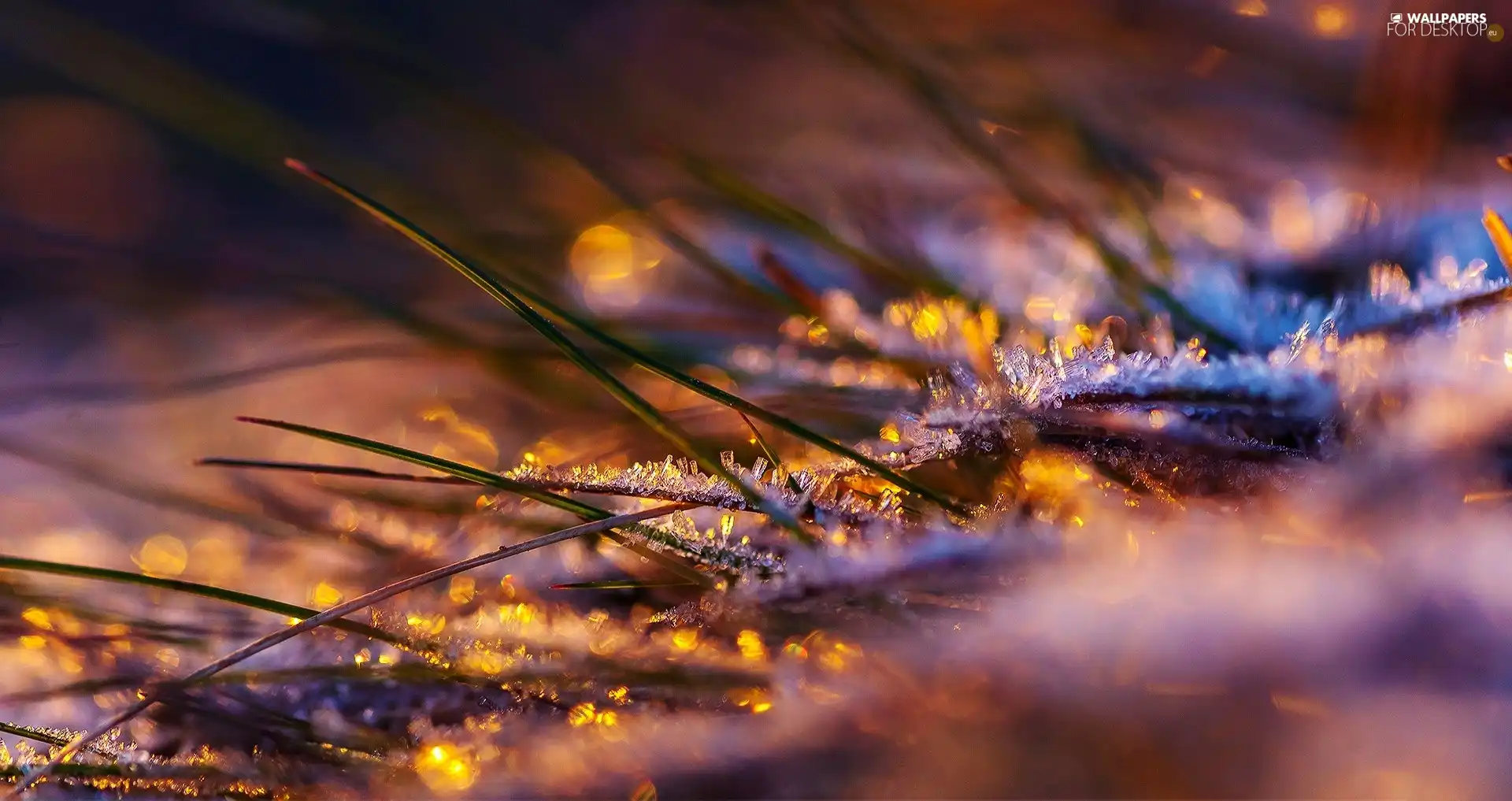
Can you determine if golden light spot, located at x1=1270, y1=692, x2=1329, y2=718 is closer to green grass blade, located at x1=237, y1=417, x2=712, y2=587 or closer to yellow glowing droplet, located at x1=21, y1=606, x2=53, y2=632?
green grass blade, located at x1=237, y1=417, x2=712, y2=587

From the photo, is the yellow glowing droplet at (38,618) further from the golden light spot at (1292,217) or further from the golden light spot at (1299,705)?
the golden light spot at (1292,217)

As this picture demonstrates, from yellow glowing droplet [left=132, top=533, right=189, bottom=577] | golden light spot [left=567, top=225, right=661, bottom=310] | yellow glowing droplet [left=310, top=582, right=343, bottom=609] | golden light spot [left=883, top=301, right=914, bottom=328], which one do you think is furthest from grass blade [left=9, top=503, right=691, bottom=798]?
golden light spot [left=567, top=225, right=661, bottom=310]

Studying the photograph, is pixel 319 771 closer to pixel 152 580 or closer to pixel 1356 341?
pixel 152 580

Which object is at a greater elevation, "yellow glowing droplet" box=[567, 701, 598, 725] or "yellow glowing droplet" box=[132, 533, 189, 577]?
"yellow glowing droplet" box=[132, 533, 189, 577]


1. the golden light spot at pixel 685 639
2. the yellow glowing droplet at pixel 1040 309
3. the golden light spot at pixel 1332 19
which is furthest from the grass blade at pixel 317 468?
the golden light spot at pixel 1332 19

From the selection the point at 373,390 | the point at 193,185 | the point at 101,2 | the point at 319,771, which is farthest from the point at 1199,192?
the point at 101,2

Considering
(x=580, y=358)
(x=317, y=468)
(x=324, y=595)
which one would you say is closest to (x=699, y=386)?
(x=580, y=358)

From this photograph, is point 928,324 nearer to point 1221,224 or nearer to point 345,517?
point 1221,224
